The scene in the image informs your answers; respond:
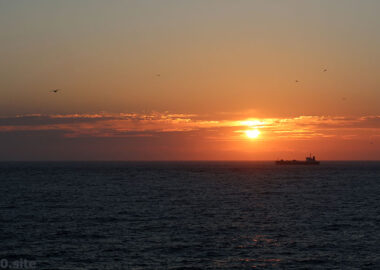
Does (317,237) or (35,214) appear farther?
(35,214)

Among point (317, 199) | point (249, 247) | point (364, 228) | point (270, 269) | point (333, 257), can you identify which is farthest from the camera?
point (317, 199)

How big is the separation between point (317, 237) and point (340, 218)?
18.4m

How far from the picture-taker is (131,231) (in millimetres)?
62125

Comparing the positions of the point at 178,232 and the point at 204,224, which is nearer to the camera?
the point at 178,232

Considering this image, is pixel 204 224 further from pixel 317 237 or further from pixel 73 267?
pixel 73 267

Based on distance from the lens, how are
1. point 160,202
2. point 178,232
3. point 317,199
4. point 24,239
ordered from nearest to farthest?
point 24,239, point 178,232, point 160,202, point 317,199

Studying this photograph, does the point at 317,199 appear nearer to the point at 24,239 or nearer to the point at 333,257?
the point at 333,257

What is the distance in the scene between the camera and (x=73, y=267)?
44.6 metres

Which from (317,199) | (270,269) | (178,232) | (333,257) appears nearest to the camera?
(270,269)

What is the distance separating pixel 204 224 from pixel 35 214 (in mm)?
26773

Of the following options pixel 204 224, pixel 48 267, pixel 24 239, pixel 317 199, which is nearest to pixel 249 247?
pixel 204 224

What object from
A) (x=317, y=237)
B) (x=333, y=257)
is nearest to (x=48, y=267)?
(x=333, y=257)

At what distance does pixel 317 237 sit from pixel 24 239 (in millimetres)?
32667

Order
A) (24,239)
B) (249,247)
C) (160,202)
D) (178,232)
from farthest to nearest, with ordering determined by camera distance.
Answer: (160,202) → (178,232) → (24,239) → (249,247)
